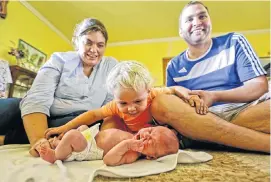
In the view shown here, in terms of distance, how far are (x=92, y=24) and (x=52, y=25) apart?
2.36 m

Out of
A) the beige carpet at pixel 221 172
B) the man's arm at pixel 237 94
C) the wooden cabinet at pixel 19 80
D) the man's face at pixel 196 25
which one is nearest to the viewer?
the beige carpet at pixel 221 172

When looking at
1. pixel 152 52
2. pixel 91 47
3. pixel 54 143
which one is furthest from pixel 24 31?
pixel 54 143

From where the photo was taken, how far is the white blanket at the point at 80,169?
52 cm

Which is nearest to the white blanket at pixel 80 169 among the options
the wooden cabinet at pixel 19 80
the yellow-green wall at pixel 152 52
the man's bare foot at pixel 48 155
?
the man's bare foot at pixel 48 155

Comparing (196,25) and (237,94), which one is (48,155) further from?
(196,25)

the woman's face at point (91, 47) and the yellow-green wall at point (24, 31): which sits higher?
the yellow-green wall at point (24, 31)

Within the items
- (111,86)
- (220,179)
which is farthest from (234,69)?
(220,179)

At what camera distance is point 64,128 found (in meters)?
0.84

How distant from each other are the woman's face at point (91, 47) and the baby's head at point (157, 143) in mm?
608

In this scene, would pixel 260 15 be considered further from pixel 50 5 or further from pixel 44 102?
pixel 44 102

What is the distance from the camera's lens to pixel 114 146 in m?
0.67

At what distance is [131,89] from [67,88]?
43 centimetres

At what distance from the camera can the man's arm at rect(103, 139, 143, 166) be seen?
1.96ft

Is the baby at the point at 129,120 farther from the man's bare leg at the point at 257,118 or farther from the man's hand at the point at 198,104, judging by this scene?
the man's bare leg at the point at 257,118
